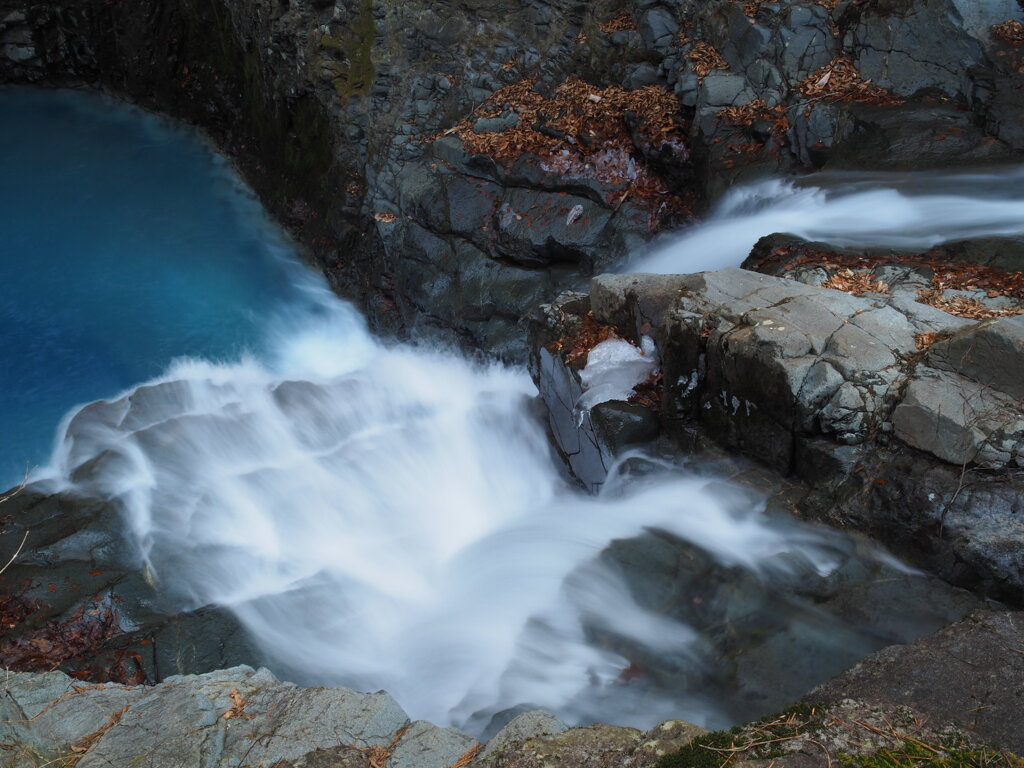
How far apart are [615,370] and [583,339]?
21.6 inches

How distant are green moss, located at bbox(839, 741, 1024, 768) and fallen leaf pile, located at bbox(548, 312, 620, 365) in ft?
14.2

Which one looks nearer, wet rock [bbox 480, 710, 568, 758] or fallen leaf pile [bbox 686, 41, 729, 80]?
wet rock [bbox 480, 710, 568, 758]

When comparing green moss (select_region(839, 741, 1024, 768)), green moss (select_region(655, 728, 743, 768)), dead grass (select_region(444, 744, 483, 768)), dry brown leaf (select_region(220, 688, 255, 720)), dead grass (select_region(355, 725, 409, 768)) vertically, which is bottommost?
dead grass (select_region(444, 744, 483, 768))

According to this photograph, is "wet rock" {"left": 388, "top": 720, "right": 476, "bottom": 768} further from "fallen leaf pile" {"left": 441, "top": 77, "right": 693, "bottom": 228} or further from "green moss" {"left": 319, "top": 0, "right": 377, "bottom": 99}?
"green moss" {"left": 319, "top": 0, "right": 377, "bottom": 99}

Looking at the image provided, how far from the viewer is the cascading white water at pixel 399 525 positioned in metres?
5.09

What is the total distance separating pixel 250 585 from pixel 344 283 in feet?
20.3

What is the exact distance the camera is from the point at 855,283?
6668mm

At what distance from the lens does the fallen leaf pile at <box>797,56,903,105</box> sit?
843 centimetres

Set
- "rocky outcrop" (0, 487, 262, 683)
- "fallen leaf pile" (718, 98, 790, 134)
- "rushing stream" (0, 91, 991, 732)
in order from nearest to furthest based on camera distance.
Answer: "rushing stream" (0, 91, 991, 732), "rocky outcrop" (0, 487, 262, 683), "fallen leaf pile" (718, 98, 790, 134)

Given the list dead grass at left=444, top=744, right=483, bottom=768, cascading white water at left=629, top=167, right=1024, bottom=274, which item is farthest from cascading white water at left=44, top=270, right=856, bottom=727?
cascading white water at left=629, top=167, right=1024, bottom=274

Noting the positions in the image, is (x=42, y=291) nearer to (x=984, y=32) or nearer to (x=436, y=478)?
(x=436, y=478)

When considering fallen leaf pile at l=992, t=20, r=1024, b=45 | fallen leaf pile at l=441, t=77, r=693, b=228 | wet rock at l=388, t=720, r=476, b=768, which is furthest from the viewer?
fallen leaf pile at l=441, t=77, r=693, b=228

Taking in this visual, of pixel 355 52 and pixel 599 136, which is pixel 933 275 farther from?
pixel 355 52

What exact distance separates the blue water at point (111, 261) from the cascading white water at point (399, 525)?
74cm
